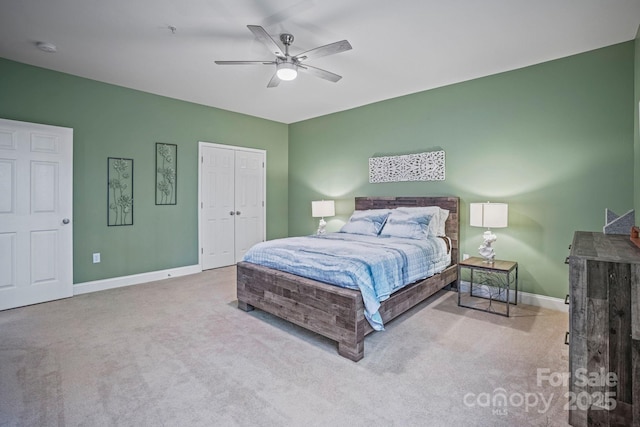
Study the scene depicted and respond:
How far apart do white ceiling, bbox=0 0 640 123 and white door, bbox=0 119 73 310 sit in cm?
92

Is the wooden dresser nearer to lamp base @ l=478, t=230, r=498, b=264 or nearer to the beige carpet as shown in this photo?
the beige carpet

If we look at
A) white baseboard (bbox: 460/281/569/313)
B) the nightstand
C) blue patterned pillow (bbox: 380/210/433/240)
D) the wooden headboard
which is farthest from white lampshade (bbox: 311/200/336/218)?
white baseboard (bbox: 460/281/569/313)

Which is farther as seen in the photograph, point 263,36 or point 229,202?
point 229,202

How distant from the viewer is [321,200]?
19.0 ft

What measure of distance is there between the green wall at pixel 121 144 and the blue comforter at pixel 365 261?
2.02m

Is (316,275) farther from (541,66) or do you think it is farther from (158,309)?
(541,66)

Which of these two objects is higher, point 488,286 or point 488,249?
point 488,249

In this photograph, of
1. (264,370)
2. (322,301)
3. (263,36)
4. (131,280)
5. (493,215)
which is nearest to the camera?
(264,370)

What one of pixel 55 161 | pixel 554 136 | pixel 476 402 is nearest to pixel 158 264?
pixel 55 161

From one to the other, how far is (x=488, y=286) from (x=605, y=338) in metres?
2.44

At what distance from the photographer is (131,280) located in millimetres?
4398

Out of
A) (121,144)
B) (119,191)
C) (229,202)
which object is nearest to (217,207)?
(229,202)

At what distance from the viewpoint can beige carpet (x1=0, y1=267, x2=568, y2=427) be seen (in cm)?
177

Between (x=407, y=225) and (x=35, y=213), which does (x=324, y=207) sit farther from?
(x=35, y=213)
